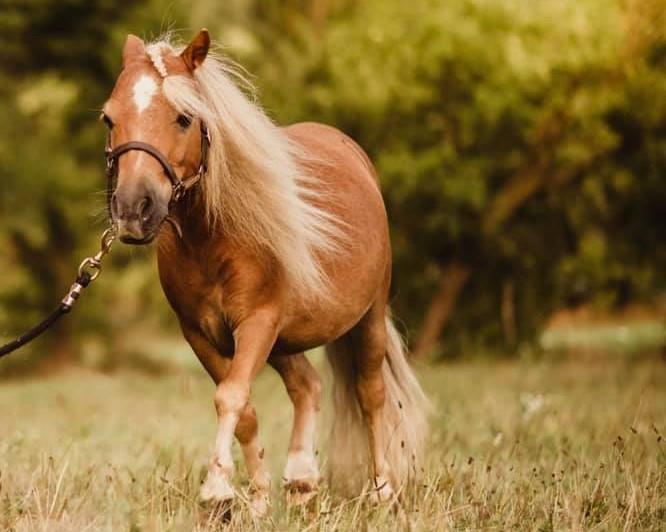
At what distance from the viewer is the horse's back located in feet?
18.0

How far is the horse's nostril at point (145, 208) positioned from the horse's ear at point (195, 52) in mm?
725

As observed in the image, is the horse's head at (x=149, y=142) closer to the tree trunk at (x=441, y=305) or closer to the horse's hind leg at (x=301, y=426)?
the horse's hind leg at (x=301, y=426)

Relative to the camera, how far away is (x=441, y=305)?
18219 millimetres

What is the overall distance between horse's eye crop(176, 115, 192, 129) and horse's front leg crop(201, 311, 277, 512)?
0.91 m

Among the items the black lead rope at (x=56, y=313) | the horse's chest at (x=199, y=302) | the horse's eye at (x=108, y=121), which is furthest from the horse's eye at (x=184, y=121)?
the black lead rope at (x=56, y=313)

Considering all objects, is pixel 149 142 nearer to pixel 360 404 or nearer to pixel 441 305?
pixel 360 404

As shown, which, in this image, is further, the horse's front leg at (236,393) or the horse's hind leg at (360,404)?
the horse's hind leg at (360,404)

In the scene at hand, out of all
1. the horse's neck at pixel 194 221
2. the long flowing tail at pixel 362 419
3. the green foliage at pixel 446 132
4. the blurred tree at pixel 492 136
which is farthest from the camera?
the green foliage at pixel 446 132

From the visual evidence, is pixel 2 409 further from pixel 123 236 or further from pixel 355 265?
pixel 123 236

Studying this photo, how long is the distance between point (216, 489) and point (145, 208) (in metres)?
1.16

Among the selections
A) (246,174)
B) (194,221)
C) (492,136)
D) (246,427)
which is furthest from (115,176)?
(492,136)

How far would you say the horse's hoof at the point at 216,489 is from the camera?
4465 mm

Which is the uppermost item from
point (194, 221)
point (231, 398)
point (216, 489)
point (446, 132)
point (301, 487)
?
point (194, 221)

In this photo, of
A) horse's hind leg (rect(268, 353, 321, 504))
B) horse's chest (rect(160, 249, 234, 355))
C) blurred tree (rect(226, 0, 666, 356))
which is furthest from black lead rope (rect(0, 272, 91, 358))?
blurred tree (rect(226, 0, 666, 356))
